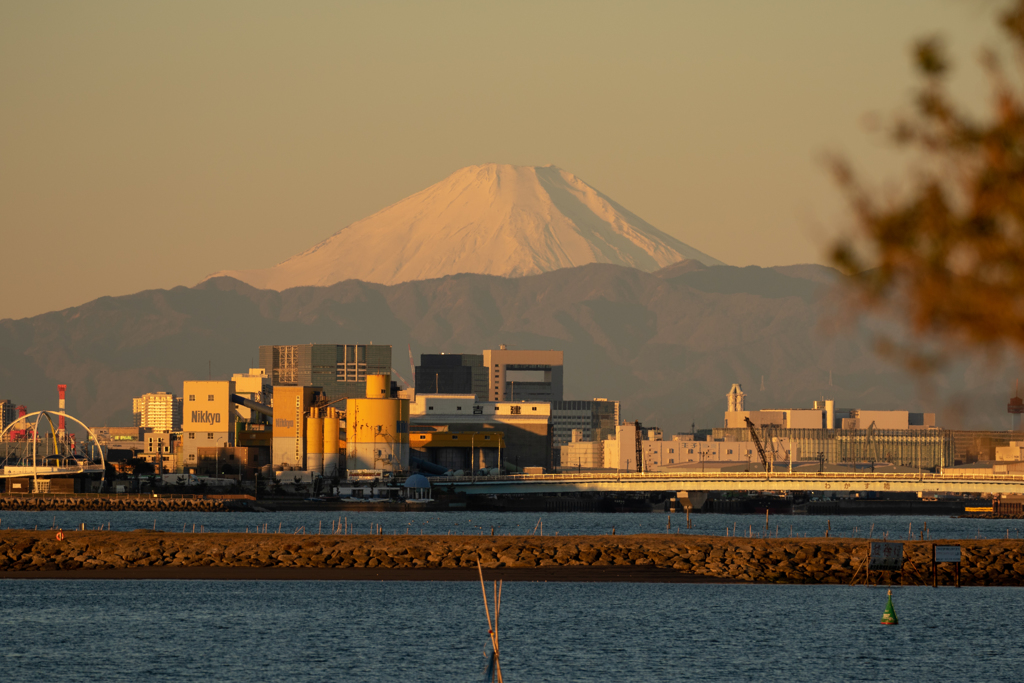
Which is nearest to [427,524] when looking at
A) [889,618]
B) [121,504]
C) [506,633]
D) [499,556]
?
[121,504]

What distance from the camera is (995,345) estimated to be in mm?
13609

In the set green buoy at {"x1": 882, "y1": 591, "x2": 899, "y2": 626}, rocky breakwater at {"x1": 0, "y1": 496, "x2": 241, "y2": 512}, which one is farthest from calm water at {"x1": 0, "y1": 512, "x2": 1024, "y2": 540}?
green buoy at {"x1": 882, "y1": 591, "x2": 899, "y2": 626}

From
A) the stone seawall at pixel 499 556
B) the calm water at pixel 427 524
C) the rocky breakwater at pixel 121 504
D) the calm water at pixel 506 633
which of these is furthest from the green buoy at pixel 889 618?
the rocky breakwater at pixel 121 504

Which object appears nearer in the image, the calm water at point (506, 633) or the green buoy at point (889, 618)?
the calm water at point (506, 633)

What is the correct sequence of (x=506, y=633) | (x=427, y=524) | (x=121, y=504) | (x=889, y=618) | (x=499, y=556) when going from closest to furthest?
(x=506, y=633)
(x=889, y=618)
(x=499, y=556)
(x=427, y=524)
(x=121, y=504)

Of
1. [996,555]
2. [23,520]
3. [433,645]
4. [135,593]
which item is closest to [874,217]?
[433,645]

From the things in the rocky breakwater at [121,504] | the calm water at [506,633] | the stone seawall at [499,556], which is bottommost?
the calm water at [506,633]

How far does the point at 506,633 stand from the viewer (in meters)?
62.9

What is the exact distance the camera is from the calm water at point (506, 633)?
5225 centimetres

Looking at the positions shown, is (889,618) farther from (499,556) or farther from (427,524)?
(427,524)

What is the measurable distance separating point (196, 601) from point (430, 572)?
1797cm

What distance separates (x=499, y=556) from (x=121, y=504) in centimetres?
11668

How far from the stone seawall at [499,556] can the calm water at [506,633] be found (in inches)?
205

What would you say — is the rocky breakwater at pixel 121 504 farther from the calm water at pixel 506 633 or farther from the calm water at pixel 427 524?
the calm water at pixel 506 633
